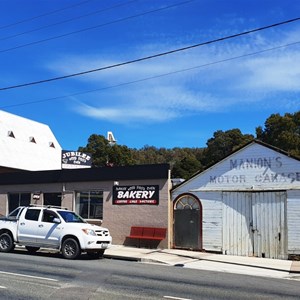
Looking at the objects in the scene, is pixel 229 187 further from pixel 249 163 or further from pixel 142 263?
pixel 142 263

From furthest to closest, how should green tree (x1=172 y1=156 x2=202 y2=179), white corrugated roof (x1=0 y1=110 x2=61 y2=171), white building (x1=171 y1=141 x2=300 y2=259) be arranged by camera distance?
green tree (x1=172 y1=156 x2=202 y2=179) < white corrugated roof (x1=0 y1=110 x2=61 y2=171) < white building (x1=171 y1=141 x2=300 y2=259)

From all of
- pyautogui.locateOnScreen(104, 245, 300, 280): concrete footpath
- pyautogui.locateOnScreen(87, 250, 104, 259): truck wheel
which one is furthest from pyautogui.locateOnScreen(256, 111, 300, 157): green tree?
pyautogui.locateOnScreen(87, 250, 104, 259): truck wheel

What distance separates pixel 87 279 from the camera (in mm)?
11438

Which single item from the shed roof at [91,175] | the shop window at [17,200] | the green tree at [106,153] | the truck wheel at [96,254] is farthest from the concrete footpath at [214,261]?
the green tree at [106,153]

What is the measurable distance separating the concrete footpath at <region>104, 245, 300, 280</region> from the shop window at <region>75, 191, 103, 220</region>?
12.5 ft

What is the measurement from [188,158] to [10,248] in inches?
2224

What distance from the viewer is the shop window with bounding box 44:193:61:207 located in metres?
24.8

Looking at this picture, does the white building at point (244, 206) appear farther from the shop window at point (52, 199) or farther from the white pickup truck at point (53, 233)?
the shop window at point (52, 199)

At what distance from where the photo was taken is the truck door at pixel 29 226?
17.4 meters

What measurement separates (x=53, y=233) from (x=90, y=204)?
6.88m

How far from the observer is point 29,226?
17594 millimetres

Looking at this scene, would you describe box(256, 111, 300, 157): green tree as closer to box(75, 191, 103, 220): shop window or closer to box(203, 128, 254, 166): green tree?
box(203, 128, 254, 166): green tree

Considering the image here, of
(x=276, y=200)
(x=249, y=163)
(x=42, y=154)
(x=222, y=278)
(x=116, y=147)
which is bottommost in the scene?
(x=222, y=278)

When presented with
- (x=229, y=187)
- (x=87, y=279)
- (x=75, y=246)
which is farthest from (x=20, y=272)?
(x=229, y=187)
